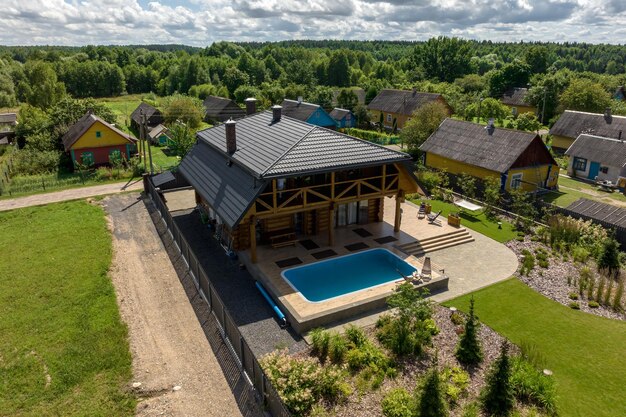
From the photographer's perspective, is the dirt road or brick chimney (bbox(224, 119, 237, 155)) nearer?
the dirt road

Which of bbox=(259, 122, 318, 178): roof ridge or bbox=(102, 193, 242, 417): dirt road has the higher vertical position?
bbox=(259, 122, 318, 178): roof ridge

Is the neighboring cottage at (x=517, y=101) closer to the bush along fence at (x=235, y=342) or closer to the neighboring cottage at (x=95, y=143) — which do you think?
the neighboring cottage at (x=95, y=143)

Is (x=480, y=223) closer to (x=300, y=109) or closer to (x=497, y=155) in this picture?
(x=497, y=155)

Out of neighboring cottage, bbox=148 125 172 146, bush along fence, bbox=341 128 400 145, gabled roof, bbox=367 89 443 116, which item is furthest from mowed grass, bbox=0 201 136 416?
gabled roof, bbox=367 89 443 116

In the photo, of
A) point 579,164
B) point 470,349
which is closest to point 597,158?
point 579,164

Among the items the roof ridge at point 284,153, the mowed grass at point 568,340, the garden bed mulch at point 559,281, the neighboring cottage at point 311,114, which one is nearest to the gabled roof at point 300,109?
the neighboring cottage at point 311,114

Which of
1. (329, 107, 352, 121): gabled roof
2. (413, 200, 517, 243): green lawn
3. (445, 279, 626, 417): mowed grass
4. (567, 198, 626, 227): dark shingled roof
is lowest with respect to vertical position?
(445, 279, 626, 417): mowed grass

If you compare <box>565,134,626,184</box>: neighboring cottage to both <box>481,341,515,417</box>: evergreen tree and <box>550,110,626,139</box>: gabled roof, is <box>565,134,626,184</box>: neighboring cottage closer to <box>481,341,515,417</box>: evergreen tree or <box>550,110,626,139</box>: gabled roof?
<box>550,110,626,139</box>: gabled roof
